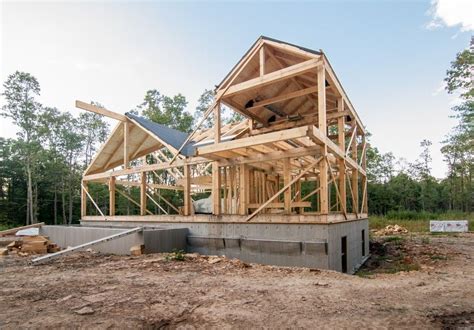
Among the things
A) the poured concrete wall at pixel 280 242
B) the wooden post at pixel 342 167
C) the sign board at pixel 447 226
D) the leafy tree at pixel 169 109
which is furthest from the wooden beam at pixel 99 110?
the sign board at pixel 447 226

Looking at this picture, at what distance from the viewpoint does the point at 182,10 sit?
12.1m

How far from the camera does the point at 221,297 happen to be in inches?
195

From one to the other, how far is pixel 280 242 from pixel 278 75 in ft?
16.5

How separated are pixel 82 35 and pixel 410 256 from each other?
15.3 meters

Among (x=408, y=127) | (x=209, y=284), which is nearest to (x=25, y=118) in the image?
(x=209, y=284)

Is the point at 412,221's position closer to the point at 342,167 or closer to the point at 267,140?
the point at 342,167

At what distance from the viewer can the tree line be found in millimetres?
24422

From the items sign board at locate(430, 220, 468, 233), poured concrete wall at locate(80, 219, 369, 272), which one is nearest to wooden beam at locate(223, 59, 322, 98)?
poured concrete wall at locate(80, 219, 369, 272)

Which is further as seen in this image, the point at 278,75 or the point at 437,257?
the point at 437,257

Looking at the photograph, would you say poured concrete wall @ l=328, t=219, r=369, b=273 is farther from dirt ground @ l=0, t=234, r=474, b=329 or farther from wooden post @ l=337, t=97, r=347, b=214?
dirt ground @ l=0, t=234, r=474, b=329

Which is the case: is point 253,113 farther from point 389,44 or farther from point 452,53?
point 452,53

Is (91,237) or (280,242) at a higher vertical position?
(280,242)

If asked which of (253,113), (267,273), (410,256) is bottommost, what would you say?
(410,256)

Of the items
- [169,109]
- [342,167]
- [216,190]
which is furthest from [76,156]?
[342,167]
